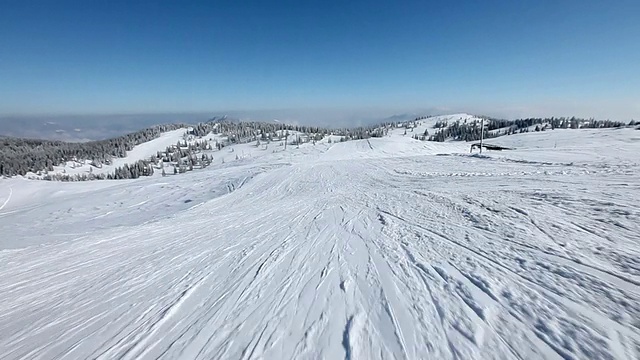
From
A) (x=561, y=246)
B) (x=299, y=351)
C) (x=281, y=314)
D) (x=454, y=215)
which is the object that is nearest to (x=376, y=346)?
(x=299, y=351)

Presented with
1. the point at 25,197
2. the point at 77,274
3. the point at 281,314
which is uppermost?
the point at 281,314

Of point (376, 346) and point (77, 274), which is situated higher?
point (376, 346)

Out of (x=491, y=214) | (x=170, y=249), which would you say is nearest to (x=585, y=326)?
(x=491, y=214)

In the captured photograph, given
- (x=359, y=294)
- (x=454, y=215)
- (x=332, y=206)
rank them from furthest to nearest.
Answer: (x=332, y=206)
(x=454, y=215)
(x=359, y=294)

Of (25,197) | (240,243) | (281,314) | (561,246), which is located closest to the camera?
(281,314)

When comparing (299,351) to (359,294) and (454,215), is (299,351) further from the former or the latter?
(454,215)

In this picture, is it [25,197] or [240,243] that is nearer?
[240,243]
